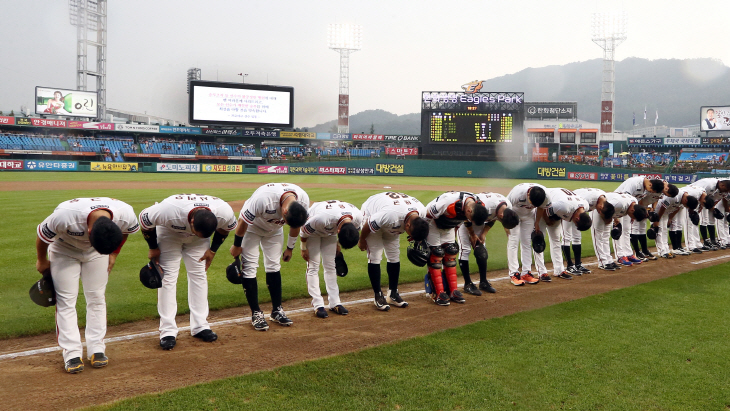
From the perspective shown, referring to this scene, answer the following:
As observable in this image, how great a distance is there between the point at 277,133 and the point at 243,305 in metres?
48.6

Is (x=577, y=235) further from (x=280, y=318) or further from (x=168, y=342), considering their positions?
(x=168, y=342)

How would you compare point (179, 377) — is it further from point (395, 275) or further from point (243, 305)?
point (395, 275)

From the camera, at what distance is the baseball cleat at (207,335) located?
5141mm

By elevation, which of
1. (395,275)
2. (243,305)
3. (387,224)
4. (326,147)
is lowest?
(243,305)

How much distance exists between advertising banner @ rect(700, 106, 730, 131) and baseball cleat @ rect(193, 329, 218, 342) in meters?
65.8

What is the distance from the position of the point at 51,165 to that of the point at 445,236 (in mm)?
41946

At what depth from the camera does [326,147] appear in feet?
189

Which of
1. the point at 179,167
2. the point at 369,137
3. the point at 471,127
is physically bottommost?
the point at 179,167

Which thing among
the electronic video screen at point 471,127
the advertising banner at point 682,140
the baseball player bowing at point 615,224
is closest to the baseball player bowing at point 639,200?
the baseball player bowing at point 615,224

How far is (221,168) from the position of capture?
44469mm

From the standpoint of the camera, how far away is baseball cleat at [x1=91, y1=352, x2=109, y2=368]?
4.38 metres

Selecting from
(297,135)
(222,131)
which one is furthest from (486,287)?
(297,135)

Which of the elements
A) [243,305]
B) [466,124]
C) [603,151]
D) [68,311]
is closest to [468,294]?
[243,305]

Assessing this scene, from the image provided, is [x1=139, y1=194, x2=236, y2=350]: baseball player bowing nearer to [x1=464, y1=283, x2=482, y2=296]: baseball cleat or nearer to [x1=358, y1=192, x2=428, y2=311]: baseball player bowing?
[x1=358, y1=192, x2=428, y2=311]: baseball player bowing
